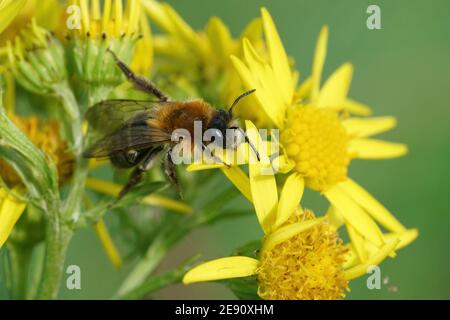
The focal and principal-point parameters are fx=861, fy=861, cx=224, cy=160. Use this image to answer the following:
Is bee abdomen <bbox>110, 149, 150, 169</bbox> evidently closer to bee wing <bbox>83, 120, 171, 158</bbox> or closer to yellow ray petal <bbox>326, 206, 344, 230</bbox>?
bee wing <bbox>83, 120, 171, 158</bbox>

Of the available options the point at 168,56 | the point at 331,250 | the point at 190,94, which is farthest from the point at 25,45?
the point at 331,250

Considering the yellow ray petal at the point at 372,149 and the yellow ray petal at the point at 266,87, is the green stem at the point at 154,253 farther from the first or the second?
the yellow ray petal at the point at 372,149

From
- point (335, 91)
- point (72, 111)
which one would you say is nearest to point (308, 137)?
point (335, 91)

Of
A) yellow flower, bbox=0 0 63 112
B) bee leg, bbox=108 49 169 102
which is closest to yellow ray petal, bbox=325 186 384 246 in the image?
bee leg, bbox=108 49 169 102

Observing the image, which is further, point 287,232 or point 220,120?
point 220,120

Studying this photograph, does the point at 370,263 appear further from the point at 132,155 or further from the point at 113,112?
the point at 113,112

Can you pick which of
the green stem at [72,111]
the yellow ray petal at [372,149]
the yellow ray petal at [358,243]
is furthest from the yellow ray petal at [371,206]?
the green stem at [72,111]
